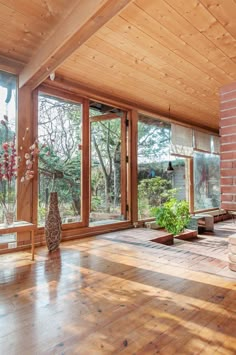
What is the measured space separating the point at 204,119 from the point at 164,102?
75.1 inches

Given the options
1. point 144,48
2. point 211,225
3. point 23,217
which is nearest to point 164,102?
point 144,48

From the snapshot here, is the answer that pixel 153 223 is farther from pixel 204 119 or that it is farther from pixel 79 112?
pixel 204 119

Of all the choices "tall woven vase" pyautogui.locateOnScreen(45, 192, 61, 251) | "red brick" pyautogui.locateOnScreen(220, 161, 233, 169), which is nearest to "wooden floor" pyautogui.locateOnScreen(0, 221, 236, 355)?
"tall woven vase" pyautogui.locateOnScreen(45, 192, 61, 251)

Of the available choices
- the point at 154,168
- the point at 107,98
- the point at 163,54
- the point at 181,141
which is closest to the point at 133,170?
the point at 154,168

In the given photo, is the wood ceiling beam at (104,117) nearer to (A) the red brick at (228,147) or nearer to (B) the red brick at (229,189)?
(A) the red brick at (228,147)

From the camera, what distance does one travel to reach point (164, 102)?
523 cm

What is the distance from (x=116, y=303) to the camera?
1922 millimetres

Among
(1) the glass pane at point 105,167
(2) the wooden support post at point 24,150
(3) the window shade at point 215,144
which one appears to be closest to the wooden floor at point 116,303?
(2) the wooden support post at point 24,150

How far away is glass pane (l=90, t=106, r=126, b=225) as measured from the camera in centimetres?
458

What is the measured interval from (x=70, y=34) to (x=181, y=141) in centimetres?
453

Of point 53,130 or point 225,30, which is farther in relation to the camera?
point 53,130

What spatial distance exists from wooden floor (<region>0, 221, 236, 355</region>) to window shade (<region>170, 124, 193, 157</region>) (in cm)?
359

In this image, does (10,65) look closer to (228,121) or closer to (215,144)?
(228,121)

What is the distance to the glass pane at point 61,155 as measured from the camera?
12.6 feet
